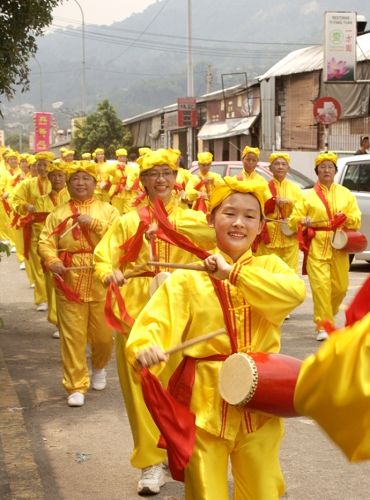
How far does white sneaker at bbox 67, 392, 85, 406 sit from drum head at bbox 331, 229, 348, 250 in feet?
10.6

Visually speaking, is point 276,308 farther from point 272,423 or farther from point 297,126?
point 297,126

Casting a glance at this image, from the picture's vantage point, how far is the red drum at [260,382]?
11.7ft

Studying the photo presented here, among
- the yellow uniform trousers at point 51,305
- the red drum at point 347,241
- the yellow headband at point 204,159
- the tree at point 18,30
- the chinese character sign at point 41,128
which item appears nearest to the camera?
the tree at point 18,30

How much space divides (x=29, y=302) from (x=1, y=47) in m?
5.02

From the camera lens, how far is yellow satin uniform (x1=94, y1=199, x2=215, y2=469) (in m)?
5.49

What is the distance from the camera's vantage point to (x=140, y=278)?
5918 mm

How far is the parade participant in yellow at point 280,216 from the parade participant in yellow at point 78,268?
12.6 feet

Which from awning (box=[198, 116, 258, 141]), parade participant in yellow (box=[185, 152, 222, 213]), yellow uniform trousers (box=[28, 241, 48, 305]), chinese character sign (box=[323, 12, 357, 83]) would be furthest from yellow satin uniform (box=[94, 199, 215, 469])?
awning (box=[198, 116, 258, 141])

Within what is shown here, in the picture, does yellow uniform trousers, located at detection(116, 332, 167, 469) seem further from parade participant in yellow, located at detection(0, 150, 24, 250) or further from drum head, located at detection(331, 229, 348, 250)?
parade participant in yellow, located at detection(0, 150, 24, 250)

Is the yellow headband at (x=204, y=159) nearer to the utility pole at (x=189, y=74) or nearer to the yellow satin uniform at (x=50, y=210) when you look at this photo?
the yellow satin uniform at (x=50, y=210)

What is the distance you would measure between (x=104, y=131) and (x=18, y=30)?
50.2 m

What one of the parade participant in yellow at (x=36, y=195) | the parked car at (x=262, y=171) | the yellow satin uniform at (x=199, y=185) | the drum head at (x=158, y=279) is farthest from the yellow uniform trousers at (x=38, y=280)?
the drum head at (x=158, y=279)

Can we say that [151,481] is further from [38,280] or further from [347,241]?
[38,280]

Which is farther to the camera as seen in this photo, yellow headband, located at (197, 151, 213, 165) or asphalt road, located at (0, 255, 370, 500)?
yellow headband, located at (197, 151, 213, 165)
